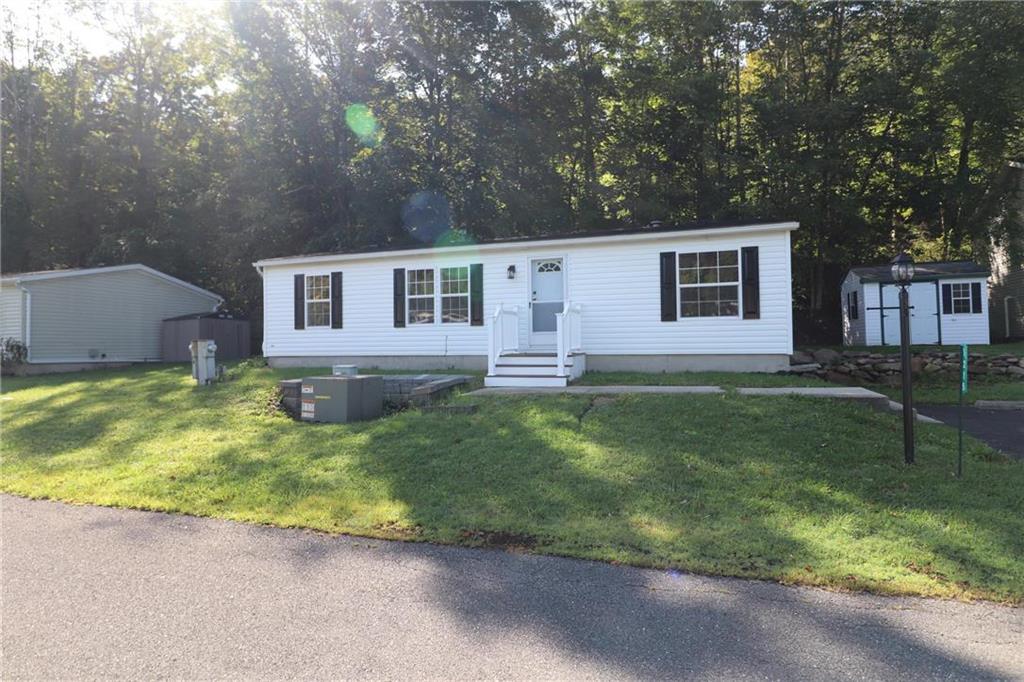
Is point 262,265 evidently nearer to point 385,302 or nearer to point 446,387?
point 385,302

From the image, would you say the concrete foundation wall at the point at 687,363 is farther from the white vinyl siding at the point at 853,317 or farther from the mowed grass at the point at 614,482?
the white vinyl siding at the point at 853,317

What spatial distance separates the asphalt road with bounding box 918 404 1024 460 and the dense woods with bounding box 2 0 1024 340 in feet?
34.6

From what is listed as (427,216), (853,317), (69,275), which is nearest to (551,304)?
(427,216)

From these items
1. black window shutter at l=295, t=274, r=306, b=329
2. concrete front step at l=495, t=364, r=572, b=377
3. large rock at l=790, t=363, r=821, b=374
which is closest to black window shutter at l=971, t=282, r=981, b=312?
large rock at l=790, t=363, r=821, b=374

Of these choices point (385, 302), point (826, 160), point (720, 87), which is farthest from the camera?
point (720, 87)

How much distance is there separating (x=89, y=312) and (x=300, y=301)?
9.14m

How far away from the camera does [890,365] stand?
43.2ft

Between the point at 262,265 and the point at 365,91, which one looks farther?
the point at 365,91

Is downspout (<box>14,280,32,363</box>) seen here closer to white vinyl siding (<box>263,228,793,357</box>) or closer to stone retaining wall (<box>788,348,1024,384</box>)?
white vinyl siding (<box>263,228,793,357</box>)

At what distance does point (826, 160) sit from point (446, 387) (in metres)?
15.8

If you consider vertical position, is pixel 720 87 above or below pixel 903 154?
above

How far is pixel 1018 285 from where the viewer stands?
2033 centimetres

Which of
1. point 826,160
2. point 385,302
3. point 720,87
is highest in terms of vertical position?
point 720,87

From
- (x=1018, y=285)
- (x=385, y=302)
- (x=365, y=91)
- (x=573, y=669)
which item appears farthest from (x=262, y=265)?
(x=1018, y=285)
